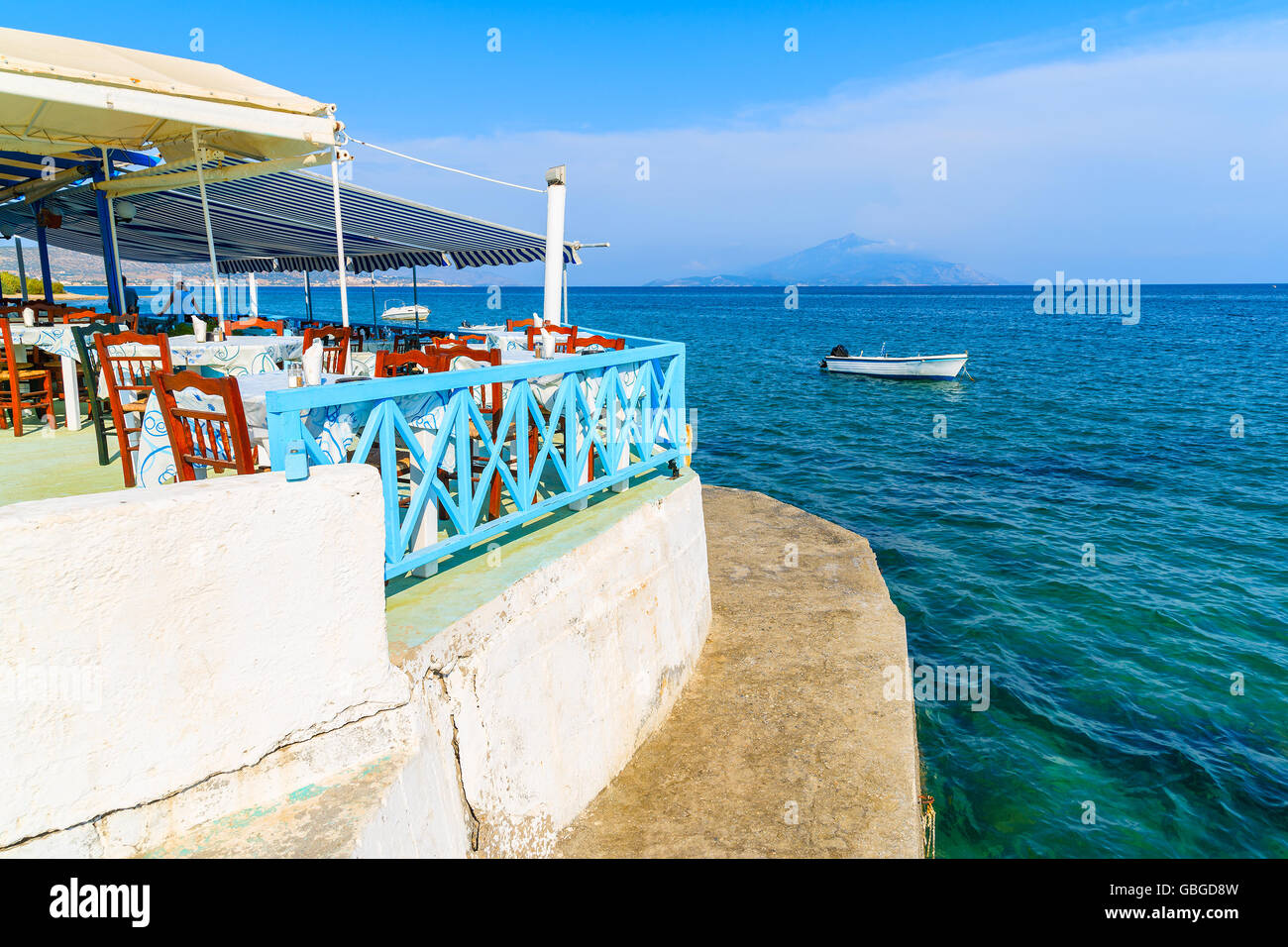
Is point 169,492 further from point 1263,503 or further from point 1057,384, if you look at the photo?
point 1057,384

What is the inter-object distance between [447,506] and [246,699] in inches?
60.1

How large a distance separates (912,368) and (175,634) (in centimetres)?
3173

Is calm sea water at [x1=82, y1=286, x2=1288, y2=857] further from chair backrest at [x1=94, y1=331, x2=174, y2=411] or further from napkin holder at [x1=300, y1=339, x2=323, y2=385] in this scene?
chair backrest at [x1=94, y1=331, x2=174, y2=411]

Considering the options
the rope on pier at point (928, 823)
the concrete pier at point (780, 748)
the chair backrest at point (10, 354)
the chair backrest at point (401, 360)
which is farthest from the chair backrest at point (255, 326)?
the rope on pier at point (928, 823)

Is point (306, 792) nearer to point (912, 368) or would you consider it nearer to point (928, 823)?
point (928, 823)

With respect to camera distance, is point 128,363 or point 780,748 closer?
point 780,748

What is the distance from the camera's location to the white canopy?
4.88 metres

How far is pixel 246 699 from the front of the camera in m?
2.71

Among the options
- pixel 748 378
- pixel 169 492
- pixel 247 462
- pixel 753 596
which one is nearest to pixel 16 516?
pixel 169 492

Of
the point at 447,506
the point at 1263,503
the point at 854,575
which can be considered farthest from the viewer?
the point at 1263,503

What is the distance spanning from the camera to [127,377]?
625 centimetres

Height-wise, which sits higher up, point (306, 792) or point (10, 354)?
point (10, 354)

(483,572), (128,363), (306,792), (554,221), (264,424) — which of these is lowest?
(306,792)

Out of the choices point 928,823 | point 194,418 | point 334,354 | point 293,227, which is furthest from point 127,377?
point 293,227
